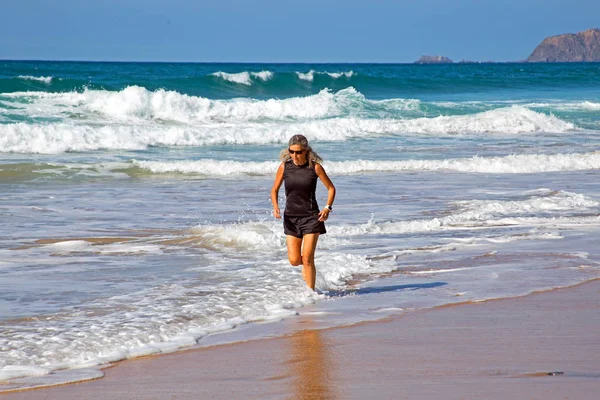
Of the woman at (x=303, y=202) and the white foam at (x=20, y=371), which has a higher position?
the woman at (x=303, y=202)

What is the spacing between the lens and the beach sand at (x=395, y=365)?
4.66m

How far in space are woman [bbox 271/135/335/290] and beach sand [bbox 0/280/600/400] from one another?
96 centimetres

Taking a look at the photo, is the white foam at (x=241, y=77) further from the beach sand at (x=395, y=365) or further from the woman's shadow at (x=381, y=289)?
the beach sand at (x=395, y=365)

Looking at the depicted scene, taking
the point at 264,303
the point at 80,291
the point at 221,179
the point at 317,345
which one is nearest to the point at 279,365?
the point at 317,345

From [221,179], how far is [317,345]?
37.7 ft

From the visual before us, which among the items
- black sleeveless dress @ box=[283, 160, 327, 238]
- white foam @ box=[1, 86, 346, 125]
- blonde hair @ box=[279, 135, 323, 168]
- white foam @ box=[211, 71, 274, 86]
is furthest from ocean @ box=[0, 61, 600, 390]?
white foam @ box=[211, 71, 274, 86]

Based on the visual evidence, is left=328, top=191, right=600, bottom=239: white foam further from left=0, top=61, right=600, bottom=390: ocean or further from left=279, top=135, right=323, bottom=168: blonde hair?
left=279, top=135, right=323, bottom=168: blonde hair

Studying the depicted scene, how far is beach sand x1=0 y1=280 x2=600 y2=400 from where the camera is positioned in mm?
4660

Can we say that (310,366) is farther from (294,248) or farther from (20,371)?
(294,248)

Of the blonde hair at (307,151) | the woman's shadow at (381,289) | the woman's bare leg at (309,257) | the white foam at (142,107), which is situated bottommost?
the woman's shadow at (381,289)

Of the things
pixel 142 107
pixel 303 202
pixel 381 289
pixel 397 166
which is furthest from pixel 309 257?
pixel 142 107

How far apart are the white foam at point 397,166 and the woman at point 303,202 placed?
10.4 m

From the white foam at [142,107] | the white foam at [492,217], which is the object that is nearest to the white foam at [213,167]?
the white foam at [492,217]

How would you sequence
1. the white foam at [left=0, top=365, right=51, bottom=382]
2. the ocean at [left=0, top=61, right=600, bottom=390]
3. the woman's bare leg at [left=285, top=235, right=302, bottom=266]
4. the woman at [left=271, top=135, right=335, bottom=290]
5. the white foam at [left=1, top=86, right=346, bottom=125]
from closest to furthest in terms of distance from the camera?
the white foam at [left=0, top=365, right=51, bottom=382] < the ocean at [left=0, top=61, right=600, bottom=390] < the woman at [left=271, top=135, right=335, bottom=290] < the woman's bare leg at [left=285, top=235, right=302, bottom=266] < the white foam at [left=1, top=86, right=346, bottom=125]
